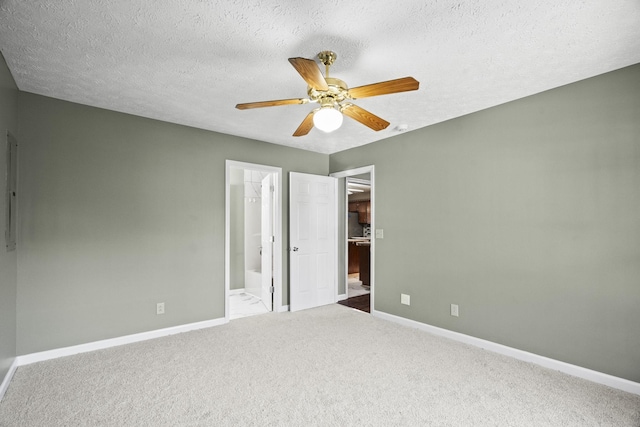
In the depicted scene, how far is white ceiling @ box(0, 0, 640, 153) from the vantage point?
1.77 meters

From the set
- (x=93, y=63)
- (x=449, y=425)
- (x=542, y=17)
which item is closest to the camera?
(x=542, y=17)

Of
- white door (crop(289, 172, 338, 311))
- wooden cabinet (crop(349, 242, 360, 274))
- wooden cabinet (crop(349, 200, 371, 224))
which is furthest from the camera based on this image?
wooden cabinet (crop(349, 200, 371, 224))

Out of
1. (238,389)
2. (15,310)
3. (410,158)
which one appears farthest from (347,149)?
(15,310)

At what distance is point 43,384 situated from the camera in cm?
245

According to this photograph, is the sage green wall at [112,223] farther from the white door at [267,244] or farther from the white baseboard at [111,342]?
the white door at [267,244]

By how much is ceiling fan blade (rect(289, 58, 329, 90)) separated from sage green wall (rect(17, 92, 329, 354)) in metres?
2.38

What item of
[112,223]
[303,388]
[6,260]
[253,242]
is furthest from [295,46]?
[253,242]

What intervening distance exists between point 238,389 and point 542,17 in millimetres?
3200

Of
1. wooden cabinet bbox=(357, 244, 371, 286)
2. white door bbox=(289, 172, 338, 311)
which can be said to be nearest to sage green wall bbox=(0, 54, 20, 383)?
white door bbox=(289, 172, 338, 311)

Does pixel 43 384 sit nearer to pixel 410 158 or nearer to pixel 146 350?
pixel 146 350

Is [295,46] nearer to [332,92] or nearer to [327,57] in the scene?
[327,57]

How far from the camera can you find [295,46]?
2.10 meters

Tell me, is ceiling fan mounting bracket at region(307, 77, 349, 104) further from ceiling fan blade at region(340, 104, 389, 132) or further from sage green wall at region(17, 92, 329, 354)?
sage green wall at region(17, 92, 329, 354)

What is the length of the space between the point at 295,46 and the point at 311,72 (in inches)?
17.2
